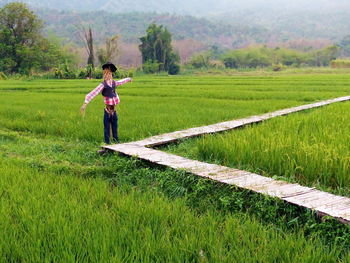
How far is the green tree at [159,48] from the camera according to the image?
39781 millimetres

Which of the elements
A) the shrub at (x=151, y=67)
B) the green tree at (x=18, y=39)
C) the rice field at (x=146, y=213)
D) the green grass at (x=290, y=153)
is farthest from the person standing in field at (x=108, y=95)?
the shrub at (x=151, y=67)

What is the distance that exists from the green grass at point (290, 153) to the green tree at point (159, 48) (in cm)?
3586

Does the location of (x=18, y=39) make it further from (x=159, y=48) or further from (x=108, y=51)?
(x=159, y=48)

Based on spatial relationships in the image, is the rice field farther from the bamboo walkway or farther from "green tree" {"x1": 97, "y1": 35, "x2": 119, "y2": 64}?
"green tree" {"x1": 97, "y1": 35, "x2": 119, "y2": 64}

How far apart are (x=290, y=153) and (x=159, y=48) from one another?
126 ft

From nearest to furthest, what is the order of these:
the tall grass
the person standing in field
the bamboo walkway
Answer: the tall grass, the bamboo walkway, the person standing in field

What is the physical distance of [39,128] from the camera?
576 cm

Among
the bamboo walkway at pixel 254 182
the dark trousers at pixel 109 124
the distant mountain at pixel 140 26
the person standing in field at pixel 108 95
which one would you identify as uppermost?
the distant mountain at pixel 140 26

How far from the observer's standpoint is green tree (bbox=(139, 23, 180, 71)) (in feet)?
131

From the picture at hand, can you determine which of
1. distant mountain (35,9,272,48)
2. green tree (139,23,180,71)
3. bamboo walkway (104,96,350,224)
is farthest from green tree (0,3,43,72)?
distant mountain (35,9,272,48)

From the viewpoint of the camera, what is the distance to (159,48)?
40.5m

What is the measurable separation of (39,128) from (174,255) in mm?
4590

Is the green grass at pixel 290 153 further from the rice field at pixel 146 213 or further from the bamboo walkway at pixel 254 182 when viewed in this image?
the bamboo walkway at pixel 254 182

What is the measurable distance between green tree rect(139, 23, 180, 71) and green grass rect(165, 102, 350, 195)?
35864mm
